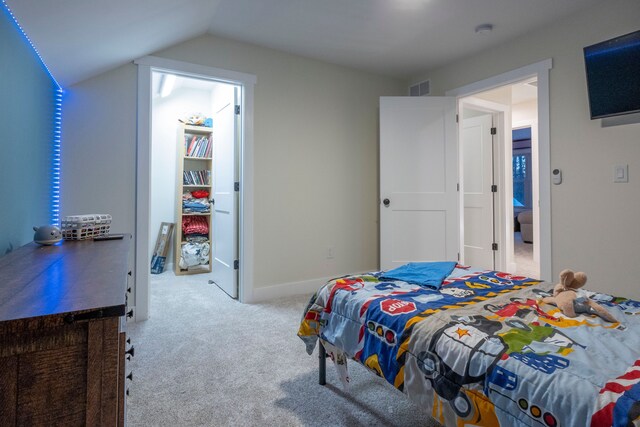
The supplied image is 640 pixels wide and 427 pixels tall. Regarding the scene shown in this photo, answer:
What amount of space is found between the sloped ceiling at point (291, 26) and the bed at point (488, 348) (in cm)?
183

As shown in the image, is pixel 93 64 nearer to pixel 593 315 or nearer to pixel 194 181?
pixel 194 181

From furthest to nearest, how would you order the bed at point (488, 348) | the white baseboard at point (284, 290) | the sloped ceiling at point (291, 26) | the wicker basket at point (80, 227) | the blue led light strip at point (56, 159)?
the white baseboard at point (284, 290), the blue led light strip at point (56, 159), the wicker basket at point (80, 227), the sloped ceiling at point (291, 26), the bed at point (488, 348)

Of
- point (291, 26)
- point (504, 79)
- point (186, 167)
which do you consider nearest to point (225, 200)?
point (186, 167)

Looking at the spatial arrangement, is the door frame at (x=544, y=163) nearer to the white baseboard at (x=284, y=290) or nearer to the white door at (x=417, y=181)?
the white door at (x=417, y=181)

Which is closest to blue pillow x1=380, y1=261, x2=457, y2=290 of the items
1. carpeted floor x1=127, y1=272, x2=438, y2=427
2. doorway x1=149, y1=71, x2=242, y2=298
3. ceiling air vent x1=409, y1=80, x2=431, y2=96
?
carpeted floor x1=127, y1=272, x2=438, y2=427

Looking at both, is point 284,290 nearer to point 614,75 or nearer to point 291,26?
point 291,26

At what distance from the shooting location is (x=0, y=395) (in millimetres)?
617

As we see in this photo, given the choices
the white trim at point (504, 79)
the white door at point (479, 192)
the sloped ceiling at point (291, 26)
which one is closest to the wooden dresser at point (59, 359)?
the sloped ceiling at point (291, 26)

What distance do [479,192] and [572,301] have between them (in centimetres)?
340

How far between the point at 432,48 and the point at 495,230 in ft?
7.67

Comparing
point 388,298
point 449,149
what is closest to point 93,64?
point 388,298

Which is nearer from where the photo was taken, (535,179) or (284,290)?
(284,290)

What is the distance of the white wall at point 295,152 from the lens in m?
2.64

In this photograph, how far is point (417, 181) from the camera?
146 inches
